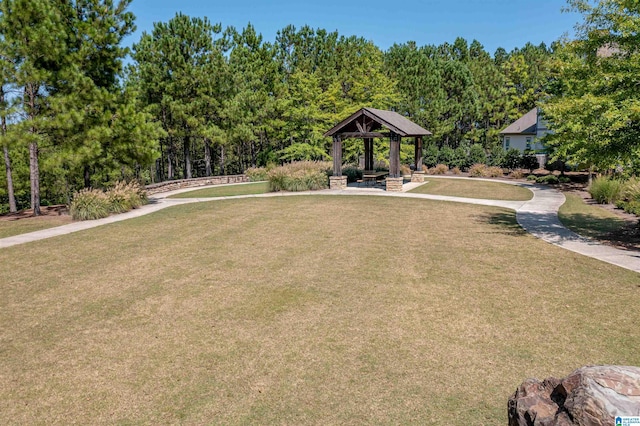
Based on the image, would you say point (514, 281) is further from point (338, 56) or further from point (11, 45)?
point (338, 56)

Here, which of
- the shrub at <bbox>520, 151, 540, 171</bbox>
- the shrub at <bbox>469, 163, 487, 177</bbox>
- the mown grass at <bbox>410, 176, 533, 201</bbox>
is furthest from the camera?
the shrub at <bbox>520, 151, 540, 171</bbox>

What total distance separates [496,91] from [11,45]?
4648cm

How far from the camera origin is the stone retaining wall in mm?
26328

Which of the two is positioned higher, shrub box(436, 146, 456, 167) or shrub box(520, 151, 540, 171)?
shrub box(436, 146, 456, 167)

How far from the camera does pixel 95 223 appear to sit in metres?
15.3

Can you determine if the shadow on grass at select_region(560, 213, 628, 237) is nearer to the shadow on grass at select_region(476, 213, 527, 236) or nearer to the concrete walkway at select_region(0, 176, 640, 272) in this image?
the concrete walkway at select_region(0, 176, 640, 272)

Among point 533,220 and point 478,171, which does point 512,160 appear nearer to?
point 478,171

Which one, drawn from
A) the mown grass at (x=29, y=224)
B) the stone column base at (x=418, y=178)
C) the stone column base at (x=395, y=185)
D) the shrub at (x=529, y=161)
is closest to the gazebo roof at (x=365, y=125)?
the stone column base at (x=395, y=185)

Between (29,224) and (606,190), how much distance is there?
2417 centimetres

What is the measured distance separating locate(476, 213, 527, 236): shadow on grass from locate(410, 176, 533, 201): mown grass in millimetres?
5336

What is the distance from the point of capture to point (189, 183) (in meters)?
30.4

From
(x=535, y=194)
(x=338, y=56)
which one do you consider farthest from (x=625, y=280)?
(x=338, y=56)

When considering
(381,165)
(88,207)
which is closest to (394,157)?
(381,165)

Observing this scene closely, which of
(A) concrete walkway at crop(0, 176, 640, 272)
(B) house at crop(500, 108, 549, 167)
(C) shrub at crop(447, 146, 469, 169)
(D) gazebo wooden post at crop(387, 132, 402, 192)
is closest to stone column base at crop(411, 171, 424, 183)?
(A) concrete walkway at crop(0, 176, 640, 272)
